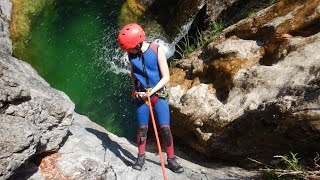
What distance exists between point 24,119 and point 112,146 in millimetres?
2041

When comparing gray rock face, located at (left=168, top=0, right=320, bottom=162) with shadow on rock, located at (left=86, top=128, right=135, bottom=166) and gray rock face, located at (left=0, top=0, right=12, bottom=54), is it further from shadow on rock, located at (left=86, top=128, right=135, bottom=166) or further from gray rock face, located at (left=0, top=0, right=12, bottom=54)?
gray rock face, located at (left=0, top=0, right=12, bottom=54)

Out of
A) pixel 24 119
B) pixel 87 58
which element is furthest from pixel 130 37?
pixel 87 58

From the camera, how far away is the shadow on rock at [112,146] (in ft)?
18.4

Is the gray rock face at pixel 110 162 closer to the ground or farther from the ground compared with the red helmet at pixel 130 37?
closer to the ground

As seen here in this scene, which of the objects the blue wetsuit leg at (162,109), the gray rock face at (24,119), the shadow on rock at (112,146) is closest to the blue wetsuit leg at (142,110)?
the blue wetsuit leg at (162,109)

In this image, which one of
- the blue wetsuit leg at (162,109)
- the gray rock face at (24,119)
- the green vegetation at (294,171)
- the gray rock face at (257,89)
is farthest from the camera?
the blue wetsuit leg at (162,109)

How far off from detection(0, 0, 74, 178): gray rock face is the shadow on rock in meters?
1.01

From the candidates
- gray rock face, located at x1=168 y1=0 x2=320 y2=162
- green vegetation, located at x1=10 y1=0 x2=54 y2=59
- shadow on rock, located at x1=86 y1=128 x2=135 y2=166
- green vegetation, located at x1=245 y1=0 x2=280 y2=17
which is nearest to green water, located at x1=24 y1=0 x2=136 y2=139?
green vegetation, located at x1=10 y1=0 x2=54 y2=59

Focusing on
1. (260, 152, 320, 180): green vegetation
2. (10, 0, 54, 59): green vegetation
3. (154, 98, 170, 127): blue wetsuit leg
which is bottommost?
(260, 152, 320, 180): green vegetation

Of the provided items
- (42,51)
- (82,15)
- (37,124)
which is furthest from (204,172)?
(82,15)

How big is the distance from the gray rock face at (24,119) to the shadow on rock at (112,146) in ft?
3.32

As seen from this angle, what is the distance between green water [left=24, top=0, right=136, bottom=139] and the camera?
27.9 ft

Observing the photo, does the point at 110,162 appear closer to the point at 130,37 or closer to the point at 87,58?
the point at 130,37

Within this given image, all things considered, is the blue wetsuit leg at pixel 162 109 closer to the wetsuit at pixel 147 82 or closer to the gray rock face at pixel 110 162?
the wetsuit at pixel 147 82
